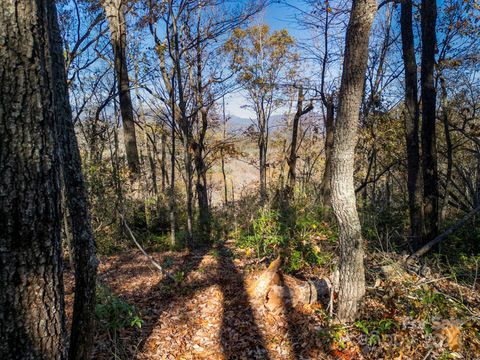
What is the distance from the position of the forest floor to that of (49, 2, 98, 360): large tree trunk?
2.49 ft

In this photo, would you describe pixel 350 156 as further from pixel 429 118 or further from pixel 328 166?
pixel 328 166

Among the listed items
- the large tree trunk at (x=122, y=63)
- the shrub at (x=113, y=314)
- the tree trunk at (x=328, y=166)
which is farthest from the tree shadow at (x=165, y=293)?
the tree trunk at (x=328, y=166)

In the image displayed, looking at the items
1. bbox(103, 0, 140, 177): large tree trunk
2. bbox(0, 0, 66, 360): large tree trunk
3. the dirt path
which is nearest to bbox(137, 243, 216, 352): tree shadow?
the dirt path

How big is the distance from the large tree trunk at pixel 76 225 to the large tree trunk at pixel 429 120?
21.9 ft

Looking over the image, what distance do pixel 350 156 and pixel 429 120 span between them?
167 inches

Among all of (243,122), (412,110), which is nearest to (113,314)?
(412,110)

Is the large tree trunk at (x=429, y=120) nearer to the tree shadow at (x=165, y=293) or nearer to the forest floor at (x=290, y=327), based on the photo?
the forest floor at (x=290, y=327)

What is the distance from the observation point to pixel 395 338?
10.7ft

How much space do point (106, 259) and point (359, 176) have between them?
39.7ft

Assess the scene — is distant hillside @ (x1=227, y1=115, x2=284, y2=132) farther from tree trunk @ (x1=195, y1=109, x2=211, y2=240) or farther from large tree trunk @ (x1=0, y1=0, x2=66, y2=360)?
large tree trunk @ (x1=0, y1=0, x2=66, y2=360)

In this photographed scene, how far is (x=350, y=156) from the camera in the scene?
350 cm

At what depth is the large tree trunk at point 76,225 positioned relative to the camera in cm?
252

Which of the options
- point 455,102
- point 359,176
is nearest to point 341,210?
point 455,102

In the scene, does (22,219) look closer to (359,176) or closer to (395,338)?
(395,338)
